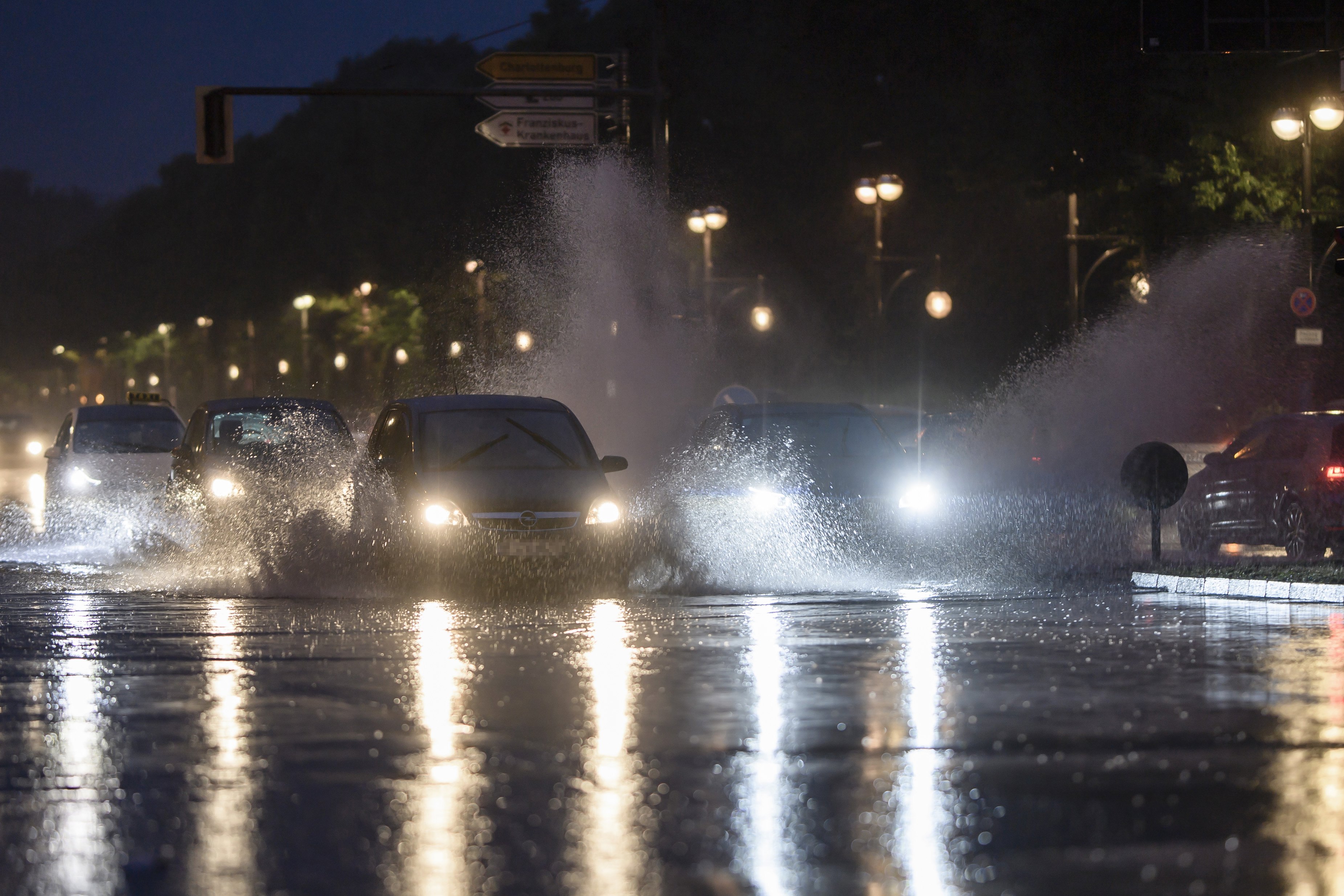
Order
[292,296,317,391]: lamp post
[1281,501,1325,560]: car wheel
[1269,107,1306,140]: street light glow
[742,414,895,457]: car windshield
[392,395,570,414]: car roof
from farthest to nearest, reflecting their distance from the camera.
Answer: [292,296,317,391]: lamp post, [1269,107,1306,140]: street light glow, [1281,501,1325,560]: car wheel, [742,414,895,457]: car windshield, [392,395,570,414]: car roof

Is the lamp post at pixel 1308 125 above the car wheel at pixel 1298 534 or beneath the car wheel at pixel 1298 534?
above

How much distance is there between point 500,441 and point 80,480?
11.0m

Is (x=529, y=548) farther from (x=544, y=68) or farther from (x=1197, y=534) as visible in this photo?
(x=544, y=68)

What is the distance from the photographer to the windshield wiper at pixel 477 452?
654 inches

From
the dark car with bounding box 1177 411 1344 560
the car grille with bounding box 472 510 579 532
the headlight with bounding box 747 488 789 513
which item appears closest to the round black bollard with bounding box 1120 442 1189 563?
the dark car with bounding box 1177 411 1344 560

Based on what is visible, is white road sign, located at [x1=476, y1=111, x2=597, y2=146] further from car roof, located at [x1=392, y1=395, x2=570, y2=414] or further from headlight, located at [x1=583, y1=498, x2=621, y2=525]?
headlight, located at [x1=583, y1=498, x2=621, y2=525]

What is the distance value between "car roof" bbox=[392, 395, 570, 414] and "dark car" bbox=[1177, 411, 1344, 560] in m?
6.91

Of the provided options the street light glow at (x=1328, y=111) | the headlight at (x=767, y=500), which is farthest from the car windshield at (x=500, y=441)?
the street light glow at (x=1328, y=111)

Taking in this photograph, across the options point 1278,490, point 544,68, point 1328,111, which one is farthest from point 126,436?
point 1328,111

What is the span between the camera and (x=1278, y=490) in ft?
67.6

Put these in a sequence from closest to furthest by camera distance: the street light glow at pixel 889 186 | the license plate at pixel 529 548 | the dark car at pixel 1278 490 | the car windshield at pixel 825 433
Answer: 1. the license plate at pixel 529 548
2. the car windshield at pixel 825 433
3. the dark car at pixel 1278 490
4. the street light glow at pixel 889 186

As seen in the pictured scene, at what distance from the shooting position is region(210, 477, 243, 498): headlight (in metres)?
21.0

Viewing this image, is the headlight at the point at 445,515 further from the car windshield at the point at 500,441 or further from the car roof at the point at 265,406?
the car roof at the point at 265,406

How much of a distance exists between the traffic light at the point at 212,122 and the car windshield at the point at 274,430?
253 inches
